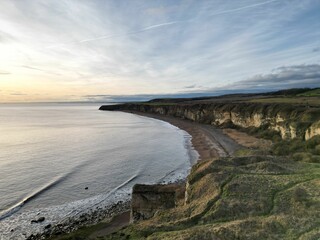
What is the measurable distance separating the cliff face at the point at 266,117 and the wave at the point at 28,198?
97.7 ft

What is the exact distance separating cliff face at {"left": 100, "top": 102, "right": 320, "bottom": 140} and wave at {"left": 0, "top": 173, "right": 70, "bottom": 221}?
29778mm

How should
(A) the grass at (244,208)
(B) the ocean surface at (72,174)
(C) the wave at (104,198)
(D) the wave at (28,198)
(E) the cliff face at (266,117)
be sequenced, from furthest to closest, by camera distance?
(E) the cliff face at (266,117) < (B) the ocean surface at (72,174) < (D) the wave at (28,198) < (C) the wave at (104,198) < (A) the grass at (244,208)

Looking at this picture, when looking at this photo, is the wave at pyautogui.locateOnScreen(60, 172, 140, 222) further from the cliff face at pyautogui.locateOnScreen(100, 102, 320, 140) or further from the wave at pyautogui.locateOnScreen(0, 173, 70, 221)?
the cliff face at pyautogui.locateOnScreen(100, 102, 320, 140)

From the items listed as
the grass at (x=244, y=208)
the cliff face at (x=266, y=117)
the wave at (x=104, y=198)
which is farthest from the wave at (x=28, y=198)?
the cliff face at (x=266, y=117)

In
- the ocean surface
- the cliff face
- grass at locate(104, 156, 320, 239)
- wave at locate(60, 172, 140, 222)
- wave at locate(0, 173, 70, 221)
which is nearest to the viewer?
grass at locate(104, 156, 320, 239)

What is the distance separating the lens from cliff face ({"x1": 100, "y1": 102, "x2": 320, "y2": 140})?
38.2 metres

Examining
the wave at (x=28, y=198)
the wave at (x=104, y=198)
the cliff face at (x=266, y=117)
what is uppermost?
the cliff face at (x=266, y=117)

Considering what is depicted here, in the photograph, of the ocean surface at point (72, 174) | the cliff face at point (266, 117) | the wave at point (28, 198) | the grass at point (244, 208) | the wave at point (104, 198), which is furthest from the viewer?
the cliff face at point (266, 117)

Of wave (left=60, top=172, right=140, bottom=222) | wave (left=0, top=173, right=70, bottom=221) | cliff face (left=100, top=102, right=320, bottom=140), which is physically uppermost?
cliff face (left=100, top=102, right=320, bottom=140)

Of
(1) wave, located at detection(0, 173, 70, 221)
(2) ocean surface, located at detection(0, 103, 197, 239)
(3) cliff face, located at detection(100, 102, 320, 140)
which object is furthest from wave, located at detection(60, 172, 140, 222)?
(3) cliff face, located at detection(100, 102, 320, 140)

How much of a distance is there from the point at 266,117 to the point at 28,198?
44.0 meters

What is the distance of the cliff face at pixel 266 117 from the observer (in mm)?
38250

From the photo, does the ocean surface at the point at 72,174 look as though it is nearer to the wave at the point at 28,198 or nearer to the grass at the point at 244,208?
the wave at the point at 28,198

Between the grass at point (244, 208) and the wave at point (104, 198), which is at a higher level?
the grass at point (244, 208)
